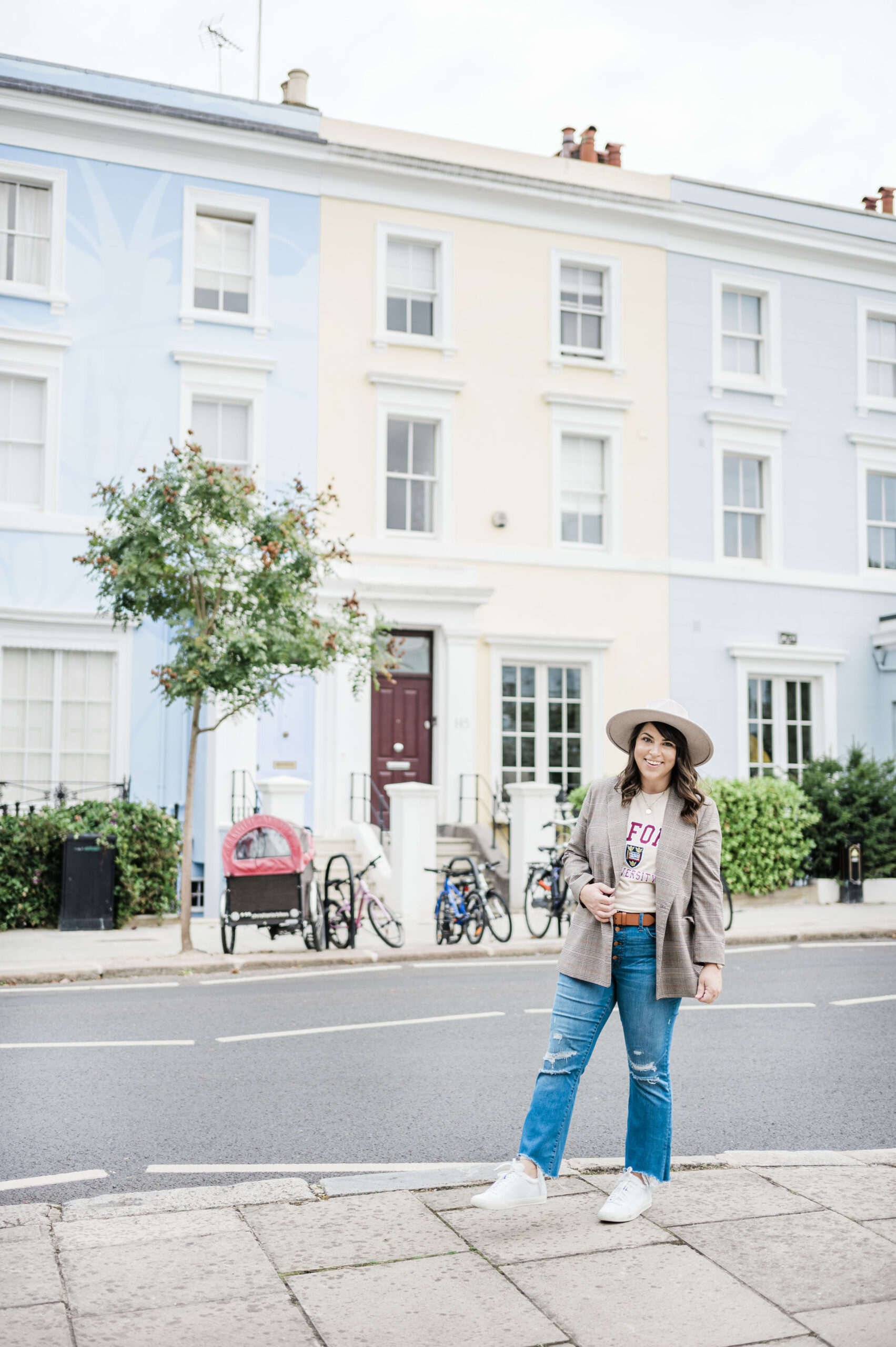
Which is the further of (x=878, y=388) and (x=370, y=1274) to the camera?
(x=878, y=388)

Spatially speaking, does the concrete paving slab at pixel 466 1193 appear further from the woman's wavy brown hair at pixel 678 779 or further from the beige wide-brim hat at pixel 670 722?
the beige wide-brim hat at pixel 670 722

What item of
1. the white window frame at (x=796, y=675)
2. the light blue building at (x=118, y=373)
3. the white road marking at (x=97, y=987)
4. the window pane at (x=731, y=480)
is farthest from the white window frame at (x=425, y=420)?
the white road marking at (x=97, y=987)

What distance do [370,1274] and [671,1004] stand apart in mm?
1430

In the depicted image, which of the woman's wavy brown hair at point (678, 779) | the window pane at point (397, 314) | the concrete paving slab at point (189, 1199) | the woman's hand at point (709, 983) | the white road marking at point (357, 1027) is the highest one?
the window pane at point (397, 314)

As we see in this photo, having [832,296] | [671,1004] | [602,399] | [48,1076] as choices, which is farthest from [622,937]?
[832,296]

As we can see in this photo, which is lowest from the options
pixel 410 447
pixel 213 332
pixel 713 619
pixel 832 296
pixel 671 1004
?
pixel 671 1004

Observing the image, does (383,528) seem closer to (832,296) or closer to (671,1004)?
(832,296)

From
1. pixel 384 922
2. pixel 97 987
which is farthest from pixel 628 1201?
pixel 384 922

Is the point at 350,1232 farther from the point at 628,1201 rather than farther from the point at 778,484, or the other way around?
the point at 778,484

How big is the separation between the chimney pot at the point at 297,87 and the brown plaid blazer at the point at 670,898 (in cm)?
1812

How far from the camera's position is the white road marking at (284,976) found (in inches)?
448

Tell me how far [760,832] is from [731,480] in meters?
6.73

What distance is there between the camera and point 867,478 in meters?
22.6

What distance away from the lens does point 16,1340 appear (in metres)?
3.45
